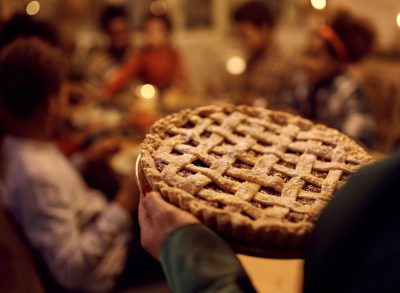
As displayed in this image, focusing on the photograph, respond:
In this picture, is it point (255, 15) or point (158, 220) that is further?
point (255, 15)

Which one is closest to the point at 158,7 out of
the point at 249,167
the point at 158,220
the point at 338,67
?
the point at 338,67

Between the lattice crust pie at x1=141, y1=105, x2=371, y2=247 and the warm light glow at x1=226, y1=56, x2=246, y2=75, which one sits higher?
the lattice crust pie at x1=141, y1=105, x2=371, y2=247

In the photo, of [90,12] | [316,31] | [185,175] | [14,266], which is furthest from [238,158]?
[90,12]

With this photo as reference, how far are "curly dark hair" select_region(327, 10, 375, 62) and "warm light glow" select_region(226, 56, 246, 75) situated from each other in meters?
1.68

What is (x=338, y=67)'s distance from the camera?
6.58ft

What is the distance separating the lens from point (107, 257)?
1.35 metres

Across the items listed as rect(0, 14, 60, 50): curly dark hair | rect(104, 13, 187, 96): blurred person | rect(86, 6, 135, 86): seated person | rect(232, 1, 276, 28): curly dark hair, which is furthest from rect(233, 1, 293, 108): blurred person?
rect(0, 14, 60, 50): curly dark hair

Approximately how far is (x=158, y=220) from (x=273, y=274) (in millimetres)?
1013

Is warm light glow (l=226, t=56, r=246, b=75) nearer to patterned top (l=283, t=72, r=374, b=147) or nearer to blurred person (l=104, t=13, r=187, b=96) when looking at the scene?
blurred person (l=104, t=13, r=187, b=96)

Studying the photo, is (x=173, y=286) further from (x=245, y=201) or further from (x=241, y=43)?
(x=241, y=43)

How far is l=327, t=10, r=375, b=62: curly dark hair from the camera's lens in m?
1.95

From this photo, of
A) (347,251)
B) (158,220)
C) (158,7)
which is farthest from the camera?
(158,7)

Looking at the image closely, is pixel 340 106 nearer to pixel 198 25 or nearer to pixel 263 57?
pixel 263 57

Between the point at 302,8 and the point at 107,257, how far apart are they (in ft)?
10.6
